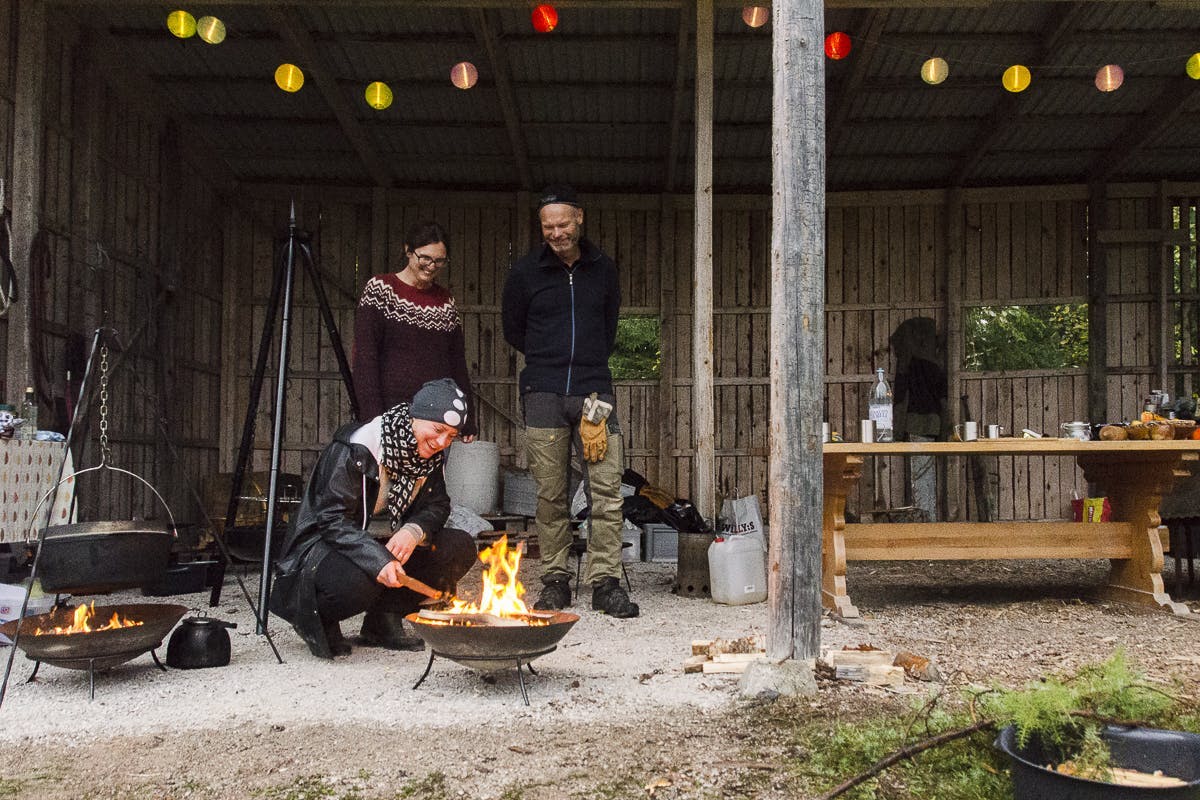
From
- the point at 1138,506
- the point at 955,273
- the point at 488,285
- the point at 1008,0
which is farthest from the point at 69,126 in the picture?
the point at 955,273

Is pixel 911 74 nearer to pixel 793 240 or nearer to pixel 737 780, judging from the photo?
pixel 793 240

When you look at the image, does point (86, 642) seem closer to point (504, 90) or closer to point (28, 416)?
point (28, 416)

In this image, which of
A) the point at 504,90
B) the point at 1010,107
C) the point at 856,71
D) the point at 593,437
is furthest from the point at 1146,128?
the point at 593,437

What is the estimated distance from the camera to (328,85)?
26.8 feet

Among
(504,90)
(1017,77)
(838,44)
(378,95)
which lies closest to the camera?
(838,44)

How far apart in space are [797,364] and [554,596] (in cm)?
207

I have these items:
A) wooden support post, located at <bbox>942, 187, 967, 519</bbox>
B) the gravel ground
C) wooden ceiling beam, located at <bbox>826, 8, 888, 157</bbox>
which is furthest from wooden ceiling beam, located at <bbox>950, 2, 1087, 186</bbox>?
the gravel ground

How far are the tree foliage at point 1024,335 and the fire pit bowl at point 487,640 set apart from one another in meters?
9.11

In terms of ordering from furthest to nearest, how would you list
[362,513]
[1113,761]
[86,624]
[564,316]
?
[564,316], [362,513], [86,624], [1113,761]

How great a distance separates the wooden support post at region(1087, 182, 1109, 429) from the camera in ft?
33.3

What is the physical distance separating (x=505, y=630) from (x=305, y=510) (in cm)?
112

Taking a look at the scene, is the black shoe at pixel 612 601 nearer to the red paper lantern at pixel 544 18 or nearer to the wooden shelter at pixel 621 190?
the wooden shelter at pixel 621 190

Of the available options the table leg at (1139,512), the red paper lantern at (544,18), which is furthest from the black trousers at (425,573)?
the red paper lantern at (544,18)

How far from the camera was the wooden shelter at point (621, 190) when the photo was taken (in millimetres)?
7285
